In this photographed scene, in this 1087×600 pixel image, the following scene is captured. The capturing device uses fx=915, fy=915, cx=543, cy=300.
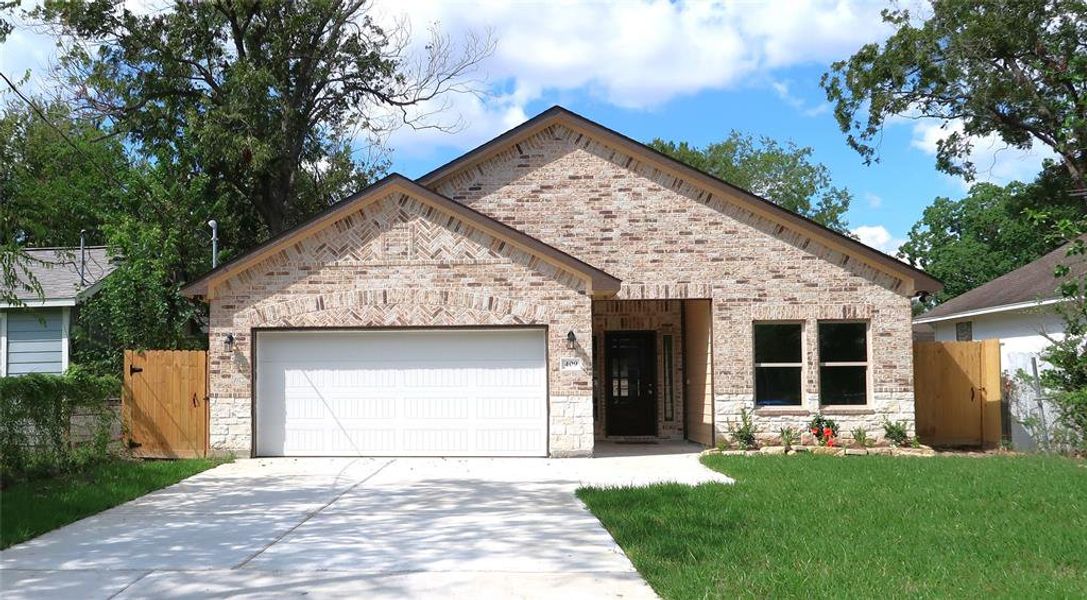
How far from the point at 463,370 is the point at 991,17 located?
19.8 m

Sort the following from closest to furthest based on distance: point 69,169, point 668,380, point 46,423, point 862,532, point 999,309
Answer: point 862,532 < point 46,423 < point 668,380 < point 999,309 < point 69,169

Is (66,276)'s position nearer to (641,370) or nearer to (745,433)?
(641,370)

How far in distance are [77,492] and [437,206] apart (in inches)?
270

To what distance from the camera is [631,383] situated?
19.2m

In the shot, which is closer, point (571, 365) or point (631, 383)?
point (571, 365)

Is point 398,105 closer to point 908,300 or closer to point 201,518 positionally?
point 908,300

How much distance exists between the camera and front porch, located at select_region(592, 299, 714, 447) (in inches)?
748

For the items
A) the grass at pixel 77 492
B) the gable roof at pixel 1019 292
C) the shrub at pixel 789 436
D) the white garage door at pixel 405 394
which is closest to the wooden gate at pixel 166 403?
the grass at pixel 77 492

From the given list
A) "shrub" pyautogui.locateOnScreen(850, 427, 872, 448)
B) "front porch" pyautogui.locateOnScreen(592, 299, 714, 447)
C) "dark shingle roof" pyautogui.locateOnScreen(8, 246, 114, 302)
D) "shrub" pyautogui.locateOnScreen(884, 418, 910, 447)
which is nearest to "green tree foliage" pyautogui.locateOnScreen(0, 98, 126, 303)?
"dark shingle roof" pyautogui.locateOnScreen(8, 246, 114, 302)

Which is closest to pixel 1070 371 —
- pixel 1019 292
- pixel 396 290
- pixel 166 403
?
pixel 1019 292

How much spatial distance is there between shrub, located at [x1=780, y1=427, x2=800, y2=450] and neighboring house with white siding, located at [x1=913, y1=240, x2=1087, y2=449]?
13.4ft

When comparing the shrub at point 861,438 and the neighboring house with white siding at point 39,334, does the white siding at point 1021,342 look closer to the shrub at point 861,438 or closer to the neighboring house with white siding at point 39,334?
the shrub at point 861,438

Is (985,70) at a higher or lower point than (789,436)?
higher

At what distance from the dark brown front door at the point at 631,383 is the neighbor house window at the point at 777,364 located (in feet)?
9.44
